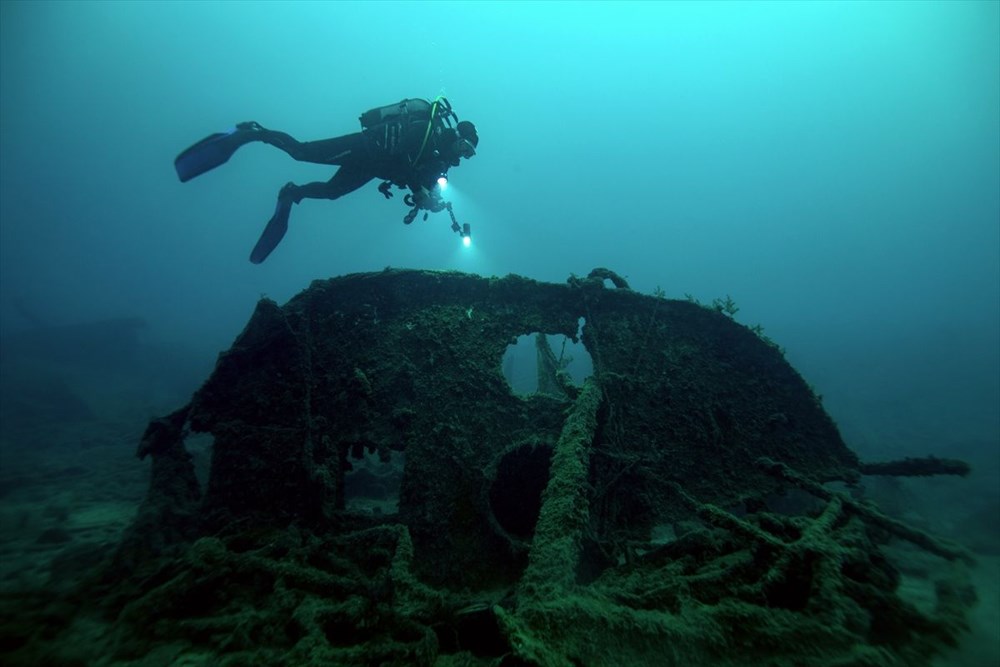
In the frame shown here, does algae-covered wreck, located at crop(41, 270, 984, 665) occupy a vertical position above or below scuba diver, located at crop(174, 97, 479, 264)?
below

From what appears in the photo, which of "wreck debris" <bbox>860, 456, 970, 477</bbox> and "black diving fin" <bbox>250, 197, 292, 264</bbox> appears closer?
"wreck debris" <bbox>860, 456, 970, 477</bbox>

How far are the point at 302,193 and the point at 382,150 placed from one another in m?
1.54

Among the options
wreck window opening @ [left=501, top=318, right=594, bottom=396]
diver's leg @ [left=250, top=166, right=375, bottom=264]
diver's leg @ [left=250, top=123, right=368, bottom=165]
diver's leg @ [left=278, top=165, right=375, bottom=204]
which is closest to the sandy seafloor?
wreck window opening @ [left=501, top=318, right=594, bottom=396]

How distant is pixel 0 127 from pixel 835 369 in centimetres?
18433

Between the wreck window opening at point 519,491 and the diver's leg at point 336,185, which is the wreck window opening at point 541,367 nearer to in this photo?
the wreck window opening at point 519,491

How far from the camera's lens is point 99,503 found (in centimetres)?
960

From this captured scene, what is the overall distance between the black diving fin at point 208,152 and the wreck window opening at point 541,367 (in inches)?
211

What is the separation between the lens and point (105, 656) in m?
2.29

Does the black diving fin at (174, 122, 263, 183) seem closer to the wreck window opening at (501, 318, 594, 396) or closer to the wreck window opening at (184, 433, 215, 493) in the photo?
the wreck window opening at (501, 318, 594, 396)

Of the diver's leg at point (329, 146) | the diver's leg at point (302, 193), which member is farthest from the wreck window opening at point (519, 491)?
the diver's leg at point (329, 146)

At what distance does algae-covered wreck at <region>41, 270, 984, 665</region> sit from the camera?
2.03m

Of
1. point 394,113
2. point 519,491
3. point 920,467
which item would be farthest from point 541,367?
point 920,467

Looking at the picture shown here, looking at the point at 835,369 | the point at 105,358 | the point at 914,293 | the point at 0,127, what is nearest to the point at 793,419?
the point at 835,369

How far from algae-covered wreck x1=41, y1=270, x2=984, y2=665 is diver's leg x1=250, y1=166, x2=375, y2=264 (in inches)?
109
